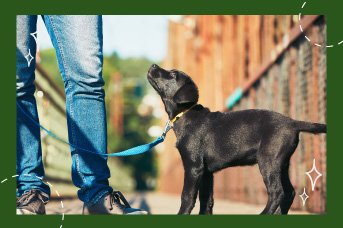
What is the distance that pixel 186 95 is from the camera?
3.08 metres

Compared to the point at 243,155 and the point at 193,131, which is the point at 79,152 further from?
the point at 243,155

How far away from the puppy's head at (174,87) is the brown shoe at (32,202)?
98 cm

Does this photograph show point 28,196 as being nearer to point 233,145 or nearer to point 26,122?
point 26,122

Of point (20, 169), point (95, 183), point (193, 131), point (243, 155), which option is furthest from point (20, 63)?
point (243, 155)

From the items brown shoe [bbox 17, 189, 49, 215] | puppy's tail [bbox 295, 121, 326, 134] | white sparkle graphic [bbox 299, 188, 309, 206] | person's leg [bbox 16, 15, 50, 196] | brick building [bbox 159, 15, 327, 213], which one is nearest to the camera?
puppy's tail [bbox 295, 121, 326, 134]

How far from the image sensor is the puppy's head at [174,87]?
3088 millimetres

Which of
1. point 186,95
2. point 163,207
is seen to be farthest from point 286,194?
point 163,207

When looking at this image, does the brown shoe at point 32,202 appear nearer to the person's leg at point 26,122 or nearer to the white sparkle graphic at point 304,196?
the person's leg at point 26,122

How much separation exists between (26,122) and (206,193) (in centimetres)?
126

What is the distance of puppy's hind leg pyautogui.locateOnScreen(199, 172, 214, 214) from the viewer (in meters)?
3.18

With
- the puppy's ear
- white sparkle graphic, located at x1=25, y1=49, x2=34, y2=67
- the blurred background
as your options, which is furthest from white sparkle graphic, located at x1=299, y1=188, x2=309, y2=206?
white sparkle graphic, located at x1=25, y1=49, x2=34, y2=67

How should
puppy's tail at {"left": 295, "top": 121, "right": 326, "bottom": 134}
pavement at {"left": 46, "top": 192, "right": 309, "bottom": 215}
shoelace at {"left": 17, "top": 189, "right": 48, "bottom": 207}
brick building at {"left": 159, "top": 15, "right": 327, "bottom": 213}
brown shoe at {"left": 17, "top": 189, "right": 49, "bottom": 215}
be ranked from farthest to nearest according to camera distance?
brick building at {"left": 159, "top": 15, "right": 327, "bottom": 213}
pavement at {"left": 46, "top": 192, "right": 309, "bottom": 215}
shoelace at {"left": 17, "top": 189, "right": 48, "bottom": 207}
brown shoe at {"left": 17, "top": 189, "right": 49, "bottom": 215}
puppy's tail at {"left": 295, "top": 121, "right": 326, "bottom": 134}

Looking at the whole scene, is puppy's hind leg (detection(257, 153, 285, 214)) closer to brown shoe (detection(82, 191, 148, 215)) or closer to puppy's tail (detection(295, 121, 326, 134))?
puppy's tail (detection(295, 121, 326, 134))

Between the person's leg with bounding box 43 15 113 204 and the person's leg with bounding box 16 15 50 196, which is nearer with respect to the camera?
the person's leg with bounding box 43 15 113 204
